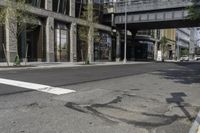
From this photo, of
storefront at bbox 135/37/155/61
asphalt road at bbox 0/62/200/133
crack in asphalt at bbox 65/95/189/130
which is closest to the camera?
asphalt road at bbox 0/62/200/133

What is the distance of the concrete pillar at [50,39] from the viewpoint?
4300 centimetres

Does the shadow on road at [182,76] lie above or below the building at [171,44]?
below

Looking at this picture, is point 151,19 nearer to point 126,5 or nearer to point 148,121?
point 126,5

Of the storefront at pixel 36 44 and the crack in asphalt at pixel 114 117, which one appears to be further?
the storefront at pixel 36 44

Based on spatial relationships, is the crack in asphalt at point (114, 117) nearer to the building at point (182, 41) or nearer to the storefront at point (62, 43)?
the storefront at point (62, 43)

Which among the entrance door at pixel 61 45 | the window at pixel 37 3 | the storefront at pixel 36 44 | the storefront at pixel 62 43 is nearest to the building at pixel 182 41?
the storefront at pixel 62 43

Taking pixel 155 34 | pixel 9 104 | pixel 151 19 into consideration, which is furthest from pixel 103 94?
pixel 155 34

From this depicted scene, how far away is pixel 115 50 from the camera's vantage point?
63.7 meters

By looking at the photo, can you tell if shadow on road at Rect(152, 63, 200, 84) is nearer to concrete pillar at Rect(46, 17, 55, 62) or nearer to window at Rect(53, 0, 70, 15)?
concrete pillar at Rect(46, 17, 55, 62)

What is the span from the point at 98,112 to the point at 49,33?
119 feet

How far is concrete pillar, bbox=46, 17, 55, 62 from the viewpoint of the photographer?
4300 centimetres

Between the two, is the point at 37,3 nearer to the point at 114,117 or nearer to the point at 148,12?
the point at 148,12

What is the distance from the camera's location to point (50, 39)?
4341cm

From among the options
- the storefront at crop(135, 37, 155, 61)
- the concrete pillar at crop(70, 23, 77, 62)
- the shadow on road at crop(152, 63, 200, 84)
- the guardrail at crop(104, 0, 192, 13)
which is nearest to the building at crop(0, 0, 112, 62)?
the concrete pillar at crop(70, 23, 77, 62)
